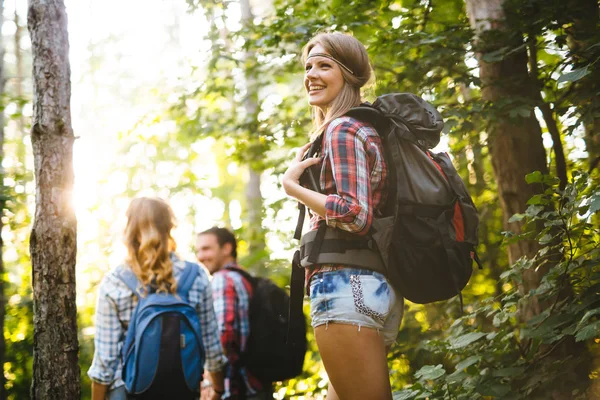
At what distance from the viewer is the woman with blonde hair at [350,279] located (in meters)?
2.26

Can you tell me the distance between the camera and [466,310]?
214 inches

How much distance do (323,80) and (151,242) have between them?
4.37 feet

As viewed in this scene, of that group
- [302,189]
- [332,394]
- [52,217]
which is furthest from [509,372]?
[52,217]

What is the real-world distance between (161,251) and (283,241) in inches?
178

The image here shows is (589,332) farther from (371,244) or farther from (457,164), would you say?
(457,164)

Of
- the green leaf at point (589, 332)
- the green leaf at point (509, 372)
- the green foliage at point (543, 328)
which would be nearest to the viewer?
the green leaf at point (589, 332)

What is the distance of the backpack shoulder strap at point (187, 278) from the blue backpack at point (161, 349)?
0.08m

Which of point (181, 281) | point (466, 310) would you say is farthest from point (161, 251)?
point (466, 310)

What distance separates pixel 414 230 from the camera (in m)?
2.34

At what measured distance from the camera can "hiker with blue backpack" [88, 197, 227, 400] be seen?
297 cm

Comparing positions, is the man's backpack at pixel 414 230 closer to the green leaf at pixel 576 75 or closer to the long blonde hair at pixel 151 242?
the green leaf at pixel 576 75

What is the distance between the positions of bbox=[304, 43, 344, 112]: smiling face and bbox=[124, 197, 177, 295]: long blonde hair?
1.23 meters

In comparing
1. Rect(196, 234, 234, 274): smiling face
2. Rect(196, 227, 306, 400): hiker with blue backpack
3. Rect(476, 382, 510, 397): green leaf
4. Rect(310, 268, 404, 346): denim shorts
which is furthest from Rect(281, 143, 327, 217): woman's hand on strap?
Rect(196, 234, 234, 274): smiling face

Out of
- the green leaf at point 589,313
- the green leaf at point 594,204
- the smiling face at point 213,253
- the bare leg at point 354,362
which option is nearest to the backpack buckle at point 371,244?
the bare leg at point 354,362
